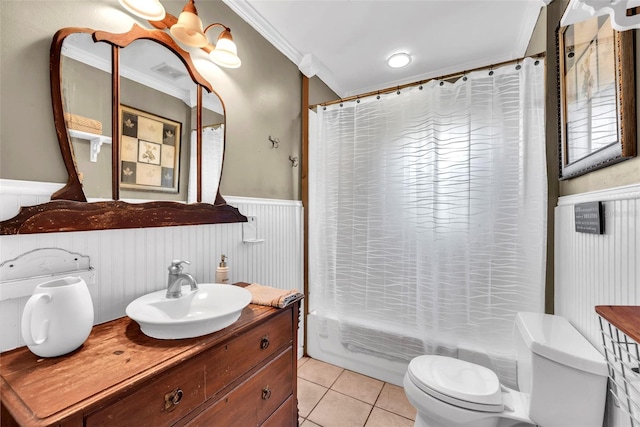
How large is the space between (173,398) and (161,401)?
0.12 feet

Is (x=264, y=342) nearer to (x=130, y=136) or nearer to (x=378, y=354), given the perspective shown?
(x=130, y=136)

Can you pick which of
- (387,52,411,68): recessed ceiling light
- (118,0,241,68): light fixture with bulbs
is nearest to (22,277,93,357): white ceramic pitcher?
(118,0,241,68): light fixture with bulbs

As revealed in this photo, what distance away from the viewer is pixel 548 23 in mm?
1512

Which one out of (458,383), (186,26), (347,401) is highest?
(186,26)

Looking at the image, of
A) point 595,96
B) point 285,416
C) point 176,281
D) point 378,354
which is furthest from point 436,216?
point 176,281

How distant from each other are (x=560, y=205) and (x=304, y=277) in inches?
68.4

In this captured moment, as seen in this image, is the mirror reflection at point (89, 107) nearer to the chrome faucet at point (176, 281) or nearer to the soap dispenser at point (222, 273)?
the chrome faucet at point (176, 281)

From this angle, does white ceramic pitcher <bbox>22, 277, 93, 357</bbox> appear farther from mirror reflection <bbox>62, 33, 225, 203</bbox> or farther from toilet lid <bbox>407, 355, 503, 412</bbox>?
toilet lid <bbox>407, 355, 503, 412</bbox>

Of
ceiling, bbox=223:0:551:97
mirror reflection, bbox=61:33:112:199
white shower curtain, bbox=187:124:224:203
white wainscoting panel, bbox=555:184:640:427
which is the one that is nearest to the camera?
white wainscoting panel, bbox=555:184:640:427

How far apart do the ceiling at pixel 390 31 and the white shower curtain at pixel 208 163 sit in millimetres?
808

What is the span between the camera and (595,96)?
1.06 meters

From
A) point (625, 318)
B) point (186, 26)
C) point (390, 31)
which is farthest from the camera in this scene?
point (390, 31)

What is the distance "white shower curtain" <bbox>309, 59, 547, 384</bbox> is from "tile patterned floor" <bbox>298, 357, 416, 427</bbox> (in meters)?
0.22

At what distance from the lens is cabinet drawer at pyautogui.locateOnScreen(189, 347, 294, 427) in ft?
3.05
